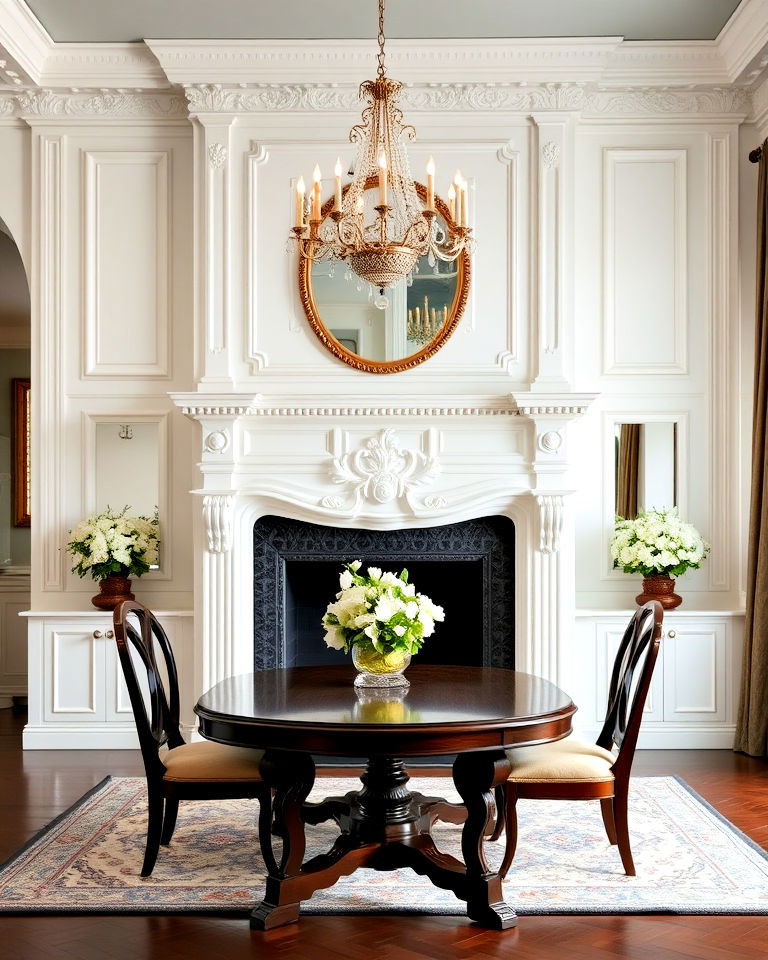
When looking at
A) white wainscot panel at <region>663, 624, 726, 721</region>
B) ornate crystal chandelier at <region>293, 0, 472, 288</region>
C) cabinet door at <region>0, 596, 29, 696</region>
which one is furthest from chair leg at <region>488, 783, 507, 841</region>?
cabinet door at <region>0, 596, 29, 696</region>

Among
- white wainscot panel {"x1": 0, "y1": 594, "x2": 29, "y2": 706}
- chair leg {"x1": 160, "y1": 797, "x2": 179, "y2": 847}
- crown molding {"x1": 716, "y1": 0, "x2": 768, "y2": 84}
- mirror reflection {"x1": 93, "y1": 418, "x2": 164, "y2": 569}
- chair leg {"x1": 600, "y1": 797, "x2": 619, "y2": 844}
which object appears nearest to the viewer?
chair leg {"x1": 600, "y1": 797, "x2": 619, "y2": 844}

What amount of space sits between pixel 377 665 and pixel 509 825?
0.70m

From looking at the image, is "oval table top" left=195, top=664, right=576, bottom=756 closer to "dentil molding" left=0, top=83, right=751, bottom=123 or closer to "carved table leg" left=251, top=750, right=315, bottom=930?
"carved table leg" left=251, top=750, right=315, bottom=930

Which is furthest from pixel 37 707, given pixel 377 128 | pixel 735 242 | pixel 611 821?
pixel 735 242

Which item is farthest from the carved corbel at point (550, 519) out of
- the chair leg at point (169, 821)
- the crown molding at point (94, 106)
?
the crown molding at point (94, 106)

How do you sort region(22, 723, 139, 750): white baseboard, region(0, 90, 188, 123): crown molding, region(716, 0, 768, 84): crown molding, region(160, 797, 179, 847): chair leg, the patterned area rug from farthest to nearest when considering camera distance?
region(0, 90, 188, 123): crown molding < region(22, 723, 139, 750): white baseboard < region(716, 0, 768, 84): crown molding < region(160, 797, 179, 847): chair leg < the patterned area rug

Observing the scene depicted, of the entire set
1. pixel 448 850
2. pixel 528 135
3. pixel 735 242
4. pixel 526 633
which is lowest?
pixel 448 850

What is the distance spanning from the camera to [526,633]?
560cm

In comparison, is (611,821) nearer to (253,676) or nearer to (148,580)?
(253,676)

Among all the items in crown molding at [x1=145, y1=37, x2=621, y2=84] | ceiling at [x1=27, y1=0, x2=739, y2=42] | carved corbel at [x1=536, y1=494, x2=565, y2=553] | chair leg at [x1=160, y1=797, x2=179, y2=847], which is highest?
ceiling at [x1=27, y1=0, x2=739, y2=42]

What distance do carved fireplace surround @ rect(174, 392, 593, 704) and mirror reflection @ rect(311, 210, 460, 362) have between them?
38cm

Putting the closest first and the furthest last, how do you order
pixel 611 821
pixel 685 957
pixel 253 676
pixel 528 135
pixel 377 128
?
pixel 685 957
pixel 377 128
pixel 611 821
pixel 253 676
pixel 528 135

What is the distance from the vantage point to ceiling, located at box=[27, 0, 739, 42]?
17.1 ft

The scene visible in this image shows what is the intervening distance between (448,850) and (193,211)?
3.70m
